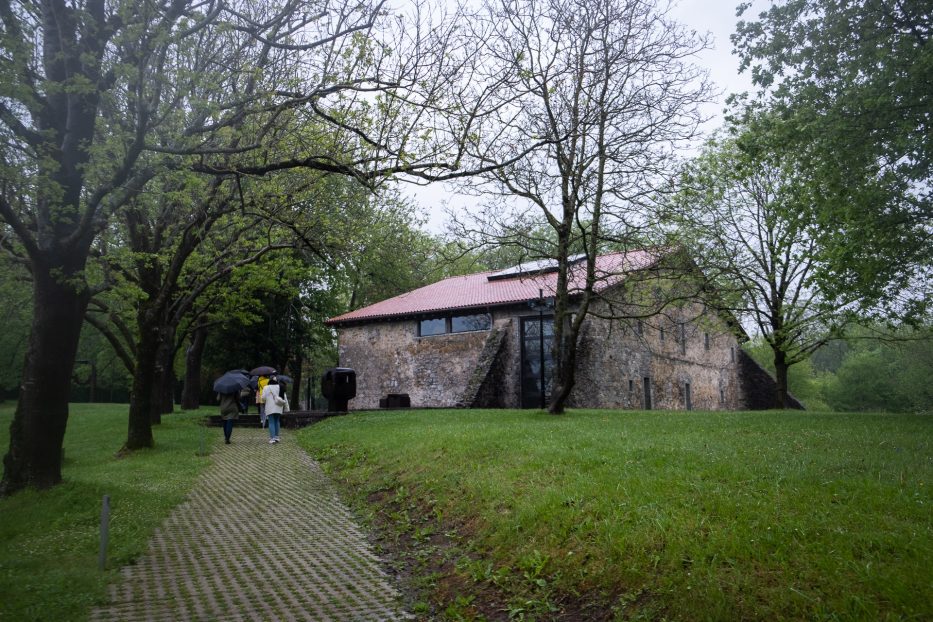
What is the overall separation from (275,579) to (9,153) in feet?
26.7

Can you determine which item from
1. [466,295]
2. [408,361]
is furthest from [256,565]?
[466,295]

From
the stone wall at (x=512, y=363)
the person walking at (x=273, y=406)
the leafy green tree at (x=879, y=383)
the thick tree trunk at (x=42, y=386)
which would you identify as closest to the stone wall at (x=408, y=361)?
the stone wall at (x=512, y=363)

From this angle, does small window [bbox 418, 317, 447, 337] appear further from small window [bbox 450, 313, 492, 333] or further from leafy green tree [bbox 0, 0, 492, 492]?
leafy green tree [bbox 0, 0, 492, 492]

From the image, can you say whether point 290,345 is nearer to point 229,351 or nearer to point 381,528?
point 229,351

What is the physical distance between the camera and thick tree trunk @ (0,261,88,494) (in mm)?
9766

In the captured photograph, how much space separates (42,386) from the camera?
9773 millimetres

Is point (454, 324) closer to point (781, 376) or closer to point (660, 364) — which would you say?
point (660, 364)

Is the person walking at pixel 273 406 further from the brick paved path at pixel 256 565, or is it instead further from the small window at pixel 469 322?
the small window at pixel 469 322

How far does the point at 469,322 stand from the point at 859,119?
1859 cm

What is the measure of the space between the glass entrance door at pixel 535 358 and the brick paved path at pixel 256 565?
1578cm

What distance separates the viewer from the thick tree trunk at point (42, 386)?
32.0 ft

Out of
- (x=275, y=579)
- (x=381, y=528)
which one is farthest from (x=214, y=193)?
(x=275, y=579)

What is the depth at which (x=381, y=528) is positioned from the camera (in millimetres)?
8656

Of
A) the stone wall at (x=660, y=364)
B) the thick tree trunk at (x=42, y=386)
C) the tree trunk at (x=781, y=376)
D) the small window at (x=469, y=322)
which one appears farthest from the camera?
the small window at (x=469, y=322)
